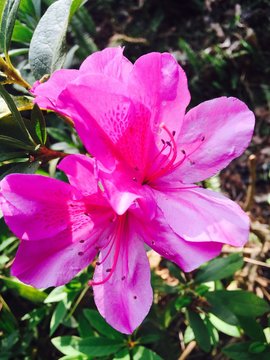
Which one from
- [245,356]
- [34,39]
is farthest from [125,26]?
[245,356]

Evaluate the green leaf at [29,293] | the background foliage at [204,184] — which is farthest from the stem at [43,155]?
the green leaf at [29,293]

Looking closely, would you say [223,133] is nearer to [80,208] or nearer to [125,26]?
[80,208]

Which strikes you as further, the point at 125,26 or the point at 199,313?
the point at 125,26

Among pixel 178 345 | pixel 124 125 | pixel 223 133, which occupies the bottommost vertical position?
pixel 178 345

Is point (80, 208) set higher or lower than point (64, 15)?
lower

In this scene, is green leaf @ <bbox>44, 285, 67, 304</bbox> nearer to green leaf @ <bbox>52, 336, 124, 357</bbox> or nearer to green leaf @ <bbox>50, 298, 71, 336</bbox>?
green leaf @ <bbox>50, 298, 71, 336</bbox>

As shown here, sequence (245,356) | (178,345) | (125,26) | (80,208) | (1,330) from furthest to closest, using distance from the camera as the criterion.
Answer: (125,26) < (178,345) < (1,330) < (245,356) < (80,208)
